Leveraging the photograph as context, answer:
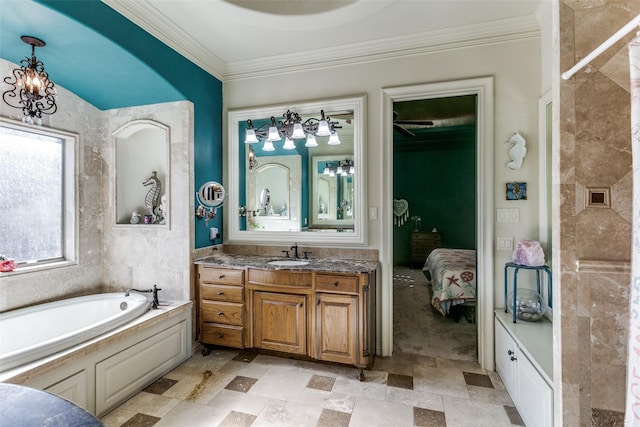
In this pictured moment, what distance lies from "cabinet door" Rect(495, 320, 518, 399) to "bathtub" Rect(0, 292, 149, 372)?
269cm

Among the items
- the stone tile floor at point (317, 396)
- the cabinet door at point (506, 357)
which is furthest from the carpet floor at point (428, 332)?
the cabinet door at point (506, 357)

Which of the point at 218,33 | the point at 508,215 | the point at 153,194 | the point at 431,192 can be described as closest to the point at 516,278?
the point at 508,215

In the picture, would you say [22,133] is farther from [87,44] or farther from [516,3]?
[516,3]

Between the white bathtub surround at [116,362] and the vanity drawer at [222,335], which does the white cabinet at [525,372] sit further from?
the white bathtub surround at [116,362]

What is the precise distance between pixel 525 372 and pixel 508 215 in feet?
3.83

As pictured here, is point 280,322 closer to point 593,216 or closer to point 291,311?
point 291,311

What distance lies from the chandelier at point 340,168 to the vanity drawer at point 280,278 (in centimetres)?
104

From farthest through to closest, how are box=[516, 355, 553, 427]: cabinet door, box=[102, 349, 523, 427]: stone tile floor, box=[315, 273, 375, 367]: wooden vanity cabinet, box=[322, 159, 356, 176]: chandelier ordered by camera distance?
1. box=[322, 159, 356, 176]: chandelier
2. box=[315, 273, 375, 367]: wooden vanity cabinet
3. box=[102, 349, 523, 427]: stone tile floor
4. box=[516, 355, 553, 427]: cabinet door

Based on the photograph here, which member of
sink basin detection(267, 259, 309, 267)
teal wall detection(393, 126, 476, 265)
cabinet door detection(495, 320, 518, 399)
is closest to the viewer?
cabinet door detection(495, 320, 518, 399)

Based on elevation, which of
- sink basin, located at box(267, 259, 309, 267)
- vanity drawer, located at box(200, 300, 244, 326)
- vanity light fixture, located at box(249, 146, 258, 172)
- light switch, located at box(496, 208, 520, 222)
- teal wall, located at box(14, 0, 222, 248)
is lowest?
vanity drawer, located at box(200, 300, 244, 326)

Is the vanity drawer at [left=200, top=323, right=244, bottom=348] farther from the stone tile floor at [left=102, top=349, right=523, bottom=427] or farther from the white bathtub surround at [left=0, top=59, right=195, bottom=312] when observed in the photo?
the white bathtub surround at [left=0, top=59, right=195, bottom=312]

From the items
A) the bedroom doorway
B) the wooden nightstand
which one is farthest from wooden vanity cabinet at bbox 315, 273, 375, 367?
the wooden nightstand

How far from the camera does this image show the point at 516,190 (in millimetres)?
2375

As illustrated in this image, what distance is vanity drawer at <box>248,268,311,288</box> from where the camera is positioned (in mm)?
2383
